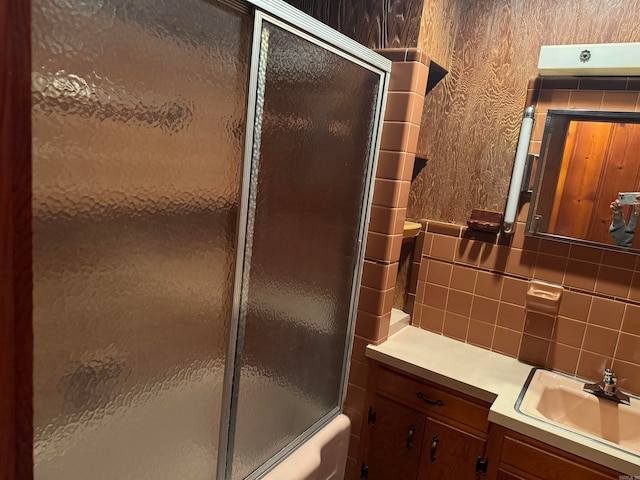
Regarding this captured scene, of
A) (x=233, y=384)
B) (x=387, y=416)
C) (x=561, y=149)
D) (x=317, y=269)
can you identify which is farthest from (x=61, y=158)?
(x=561, y=149)

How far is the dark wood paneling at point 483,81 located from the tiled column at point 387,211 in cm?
12

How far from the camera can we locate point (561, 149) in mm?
1634

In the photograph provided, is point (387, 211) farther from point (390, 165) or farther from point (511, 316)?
point (511, 316)

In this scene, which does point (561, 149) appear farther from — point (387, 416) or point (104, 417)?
point (104, 417)

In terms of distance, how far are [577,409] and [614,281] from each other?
0.48 meters

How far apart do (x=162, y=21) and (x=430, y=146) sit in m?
1.35

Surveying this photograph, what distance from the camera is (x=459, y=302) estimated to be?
187cm

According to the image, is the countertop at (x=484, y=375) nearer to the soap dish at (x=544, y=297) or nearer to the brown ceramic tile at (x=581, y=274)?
the soap dish at (x=544, y=297)

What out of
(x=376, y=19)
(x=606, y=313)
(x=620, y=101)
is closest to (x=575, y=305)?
(x=606, y=313)

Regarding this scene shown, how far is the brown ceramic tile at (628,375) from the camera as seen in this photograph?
1553 mm

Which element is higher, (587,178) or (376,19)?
(376,19)

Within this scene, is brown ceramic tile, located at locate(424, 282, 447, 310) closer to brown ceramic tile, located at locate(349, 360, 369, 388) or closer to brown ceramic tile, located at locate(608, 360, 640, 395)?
brown ceramic tile, located at locate(349, 360, 369, 388)

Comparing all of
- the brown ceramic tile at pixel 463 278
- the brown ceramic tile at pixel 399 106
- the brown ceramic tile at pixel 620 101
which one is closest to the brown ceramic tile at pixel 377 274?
the brown ceramic tile at pixel 463 278

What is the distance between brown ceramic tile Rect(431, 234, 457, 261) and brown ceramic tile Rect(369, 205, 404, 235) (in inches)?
12.5
